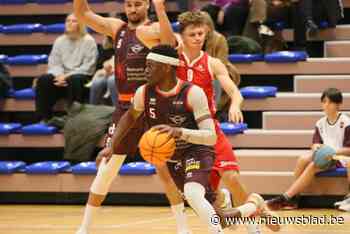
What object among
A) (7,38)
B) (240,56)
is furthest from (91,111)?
(7,38)

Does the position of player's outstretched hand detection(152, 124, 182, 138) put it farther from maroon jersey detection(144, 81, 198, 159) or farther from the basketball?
the basketball

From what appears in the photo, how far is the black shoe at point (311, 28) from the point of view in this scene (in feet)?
35.4

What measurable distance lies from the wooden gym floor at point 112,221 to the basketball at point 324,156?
1.61 ft

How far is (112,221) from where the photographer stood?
27.1 feet

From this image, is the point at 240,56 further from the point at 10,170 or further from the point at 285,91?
the point at 10,170

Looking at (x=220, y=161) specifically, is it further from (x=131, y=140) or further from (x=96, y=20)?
(x=96, y=20)

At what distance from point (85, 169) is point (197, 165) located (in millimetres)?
4291

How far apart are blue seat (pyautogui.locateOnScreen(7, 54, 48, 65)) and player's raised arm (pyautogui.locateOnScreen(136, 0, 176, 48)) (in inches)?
200

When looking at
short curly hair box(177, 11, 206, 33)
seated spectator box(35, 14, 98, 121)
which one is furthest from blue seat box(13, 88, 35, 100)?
short curly hair box(177, 11, 206, 33)

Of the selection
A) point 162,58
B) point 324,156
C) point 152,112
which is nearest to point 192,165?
point 152,112

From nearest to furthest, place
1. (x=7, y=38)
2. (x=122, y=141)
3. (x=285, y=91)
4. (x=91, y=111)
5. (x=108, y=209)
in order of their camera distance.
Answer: (x=122, y=141)
(x=108, y=209)
(x=91, y=111)
(x=285, y=91)
(x=7, y=38)

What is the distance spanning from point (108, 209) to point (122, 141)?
2977mm

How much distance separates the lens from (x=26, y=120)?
11.3 meters

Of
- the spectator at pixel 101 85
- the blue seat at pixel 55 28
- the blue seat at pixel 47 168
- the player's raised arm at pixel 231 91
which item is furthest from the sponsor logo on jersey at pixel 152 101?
the blue seat at pixel 55 28
